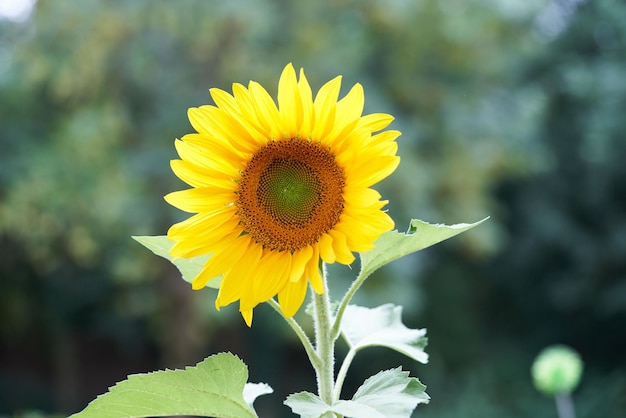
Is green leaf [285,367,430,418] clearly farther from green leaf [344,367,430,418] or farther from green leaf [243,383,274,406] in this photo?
green leaf [243,383,274,406]

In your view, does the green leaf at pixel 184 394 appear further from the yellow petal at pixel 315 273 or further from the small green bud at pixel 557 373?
the small green bud at pixel 557 373

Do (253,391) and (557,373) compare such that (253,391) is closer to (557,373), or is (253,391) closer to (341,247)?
(341,247)

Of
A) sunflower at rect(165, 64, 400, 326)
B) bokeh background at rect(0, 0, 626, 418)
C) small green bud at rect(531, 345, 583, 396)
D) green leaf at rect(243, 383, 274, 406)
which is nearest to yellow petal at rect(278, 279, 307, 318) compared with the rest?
sunflower at rect(165, 64, 400, 326)

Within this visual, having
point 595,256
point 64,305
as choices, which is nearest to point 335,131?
point 595,256

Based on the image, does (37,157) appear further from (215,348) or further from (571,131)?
(571,131)

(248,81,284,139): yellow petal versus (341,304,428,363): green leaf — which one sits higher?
(248,81,284,139): yellow petal

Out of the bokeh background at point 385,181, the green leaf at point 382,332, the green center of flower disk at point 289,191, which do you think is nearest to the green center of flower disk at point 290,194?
the green center of flower disk at point 289,191
